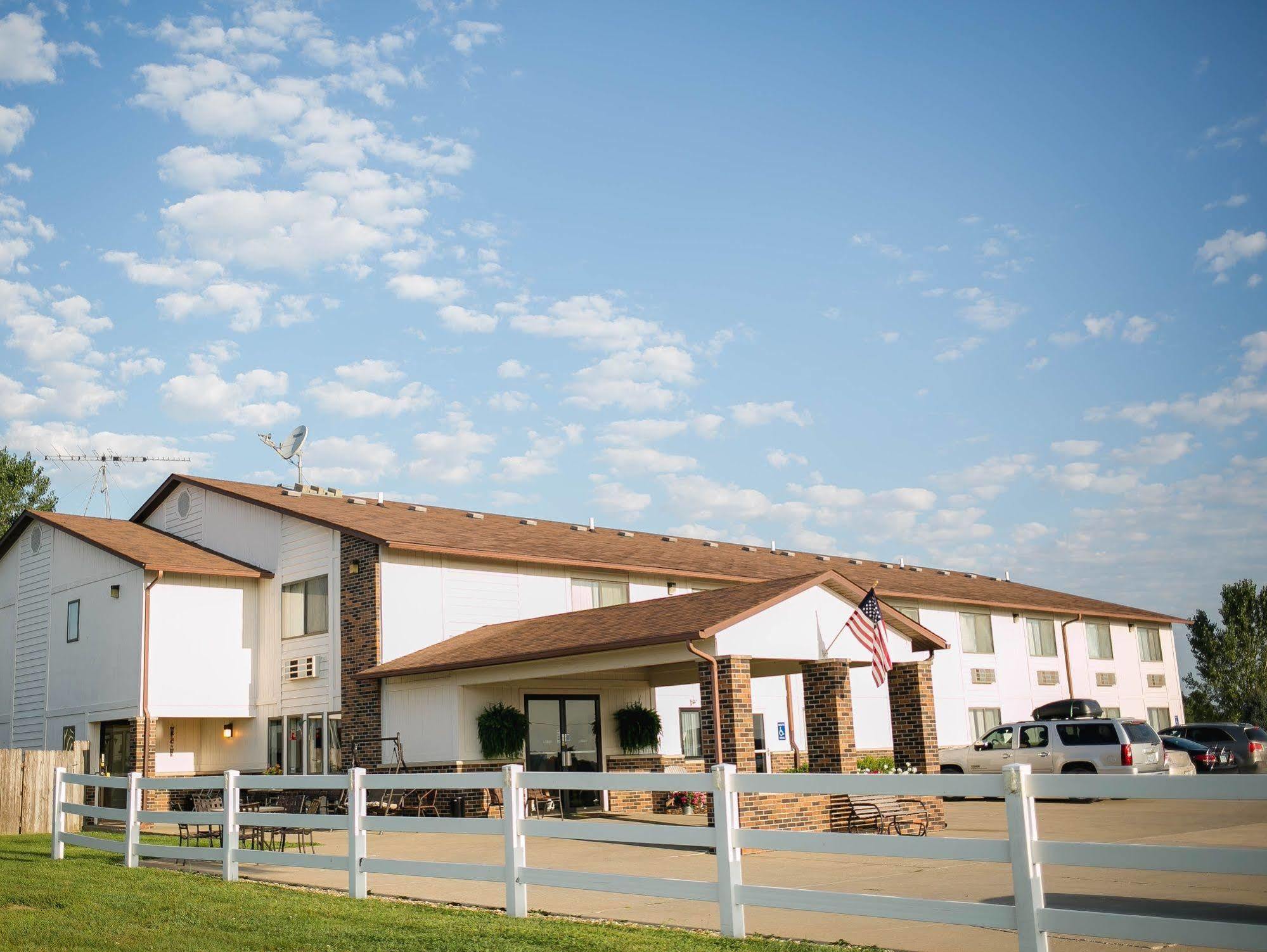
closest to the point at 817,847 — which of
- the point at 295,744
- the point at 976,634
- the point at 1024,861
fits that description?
the point at 1024,861

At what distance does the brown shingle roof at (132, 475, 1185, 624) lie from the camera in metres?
25.9

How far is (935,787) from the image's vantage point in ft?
26.5

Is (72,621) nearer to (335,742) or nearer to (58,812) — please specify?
(335,742)

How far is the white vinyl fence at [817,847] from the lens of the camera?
6355mm

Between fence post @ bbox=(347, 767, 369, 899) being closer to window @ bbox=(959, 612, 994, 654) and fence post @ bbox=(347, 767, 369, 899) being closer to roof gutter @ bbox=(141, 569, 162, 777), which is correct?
roof gutter @ bbox=(141, 569, 162, 777)

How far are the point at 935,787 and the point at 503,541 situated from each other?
20.1 metres

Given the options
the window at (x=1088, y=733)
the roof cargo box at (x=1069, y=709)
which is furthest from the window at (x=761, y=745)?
the roof cargo box at (x=1069, y=709)

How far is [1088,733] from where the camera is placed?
24625mm

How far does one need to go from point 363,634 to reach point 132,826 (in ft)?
32.8

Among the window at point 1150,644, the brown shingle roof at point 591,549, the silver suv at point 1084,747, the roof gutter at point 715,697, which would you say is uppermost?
the brown shingle roof at point 591,549

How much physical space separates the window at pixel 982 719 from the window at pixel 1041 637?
294cm

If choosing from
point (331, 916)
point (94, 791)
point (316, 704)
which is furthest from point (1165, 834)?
point (94, 791)

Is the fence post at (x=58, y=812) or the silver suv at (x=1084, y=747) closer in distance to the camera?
the fence post at (x=58, y=812)

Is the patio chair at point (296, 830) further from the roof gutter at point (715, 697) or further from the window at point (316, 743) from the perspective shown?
the roof gutter at point (715, 697)
